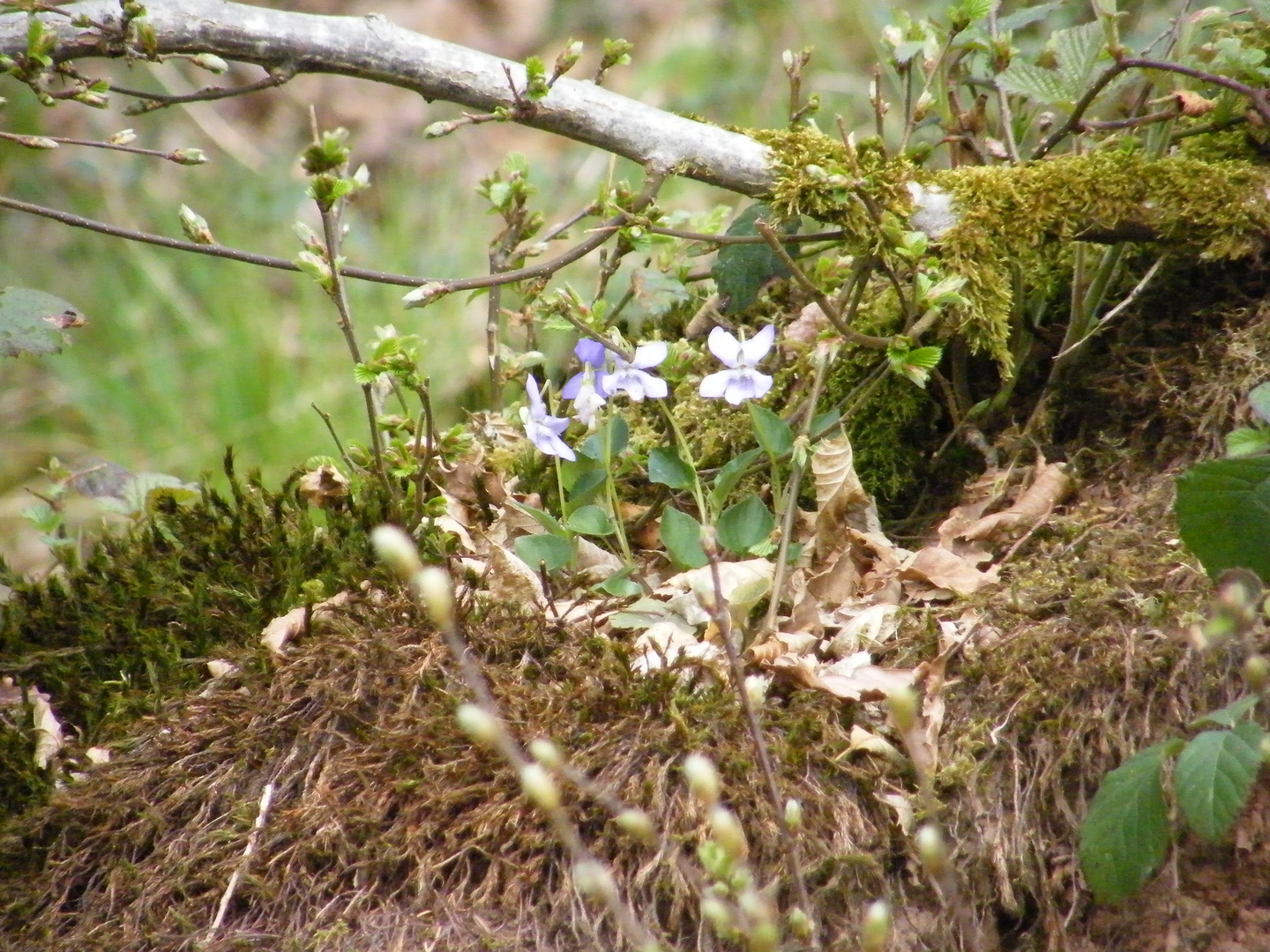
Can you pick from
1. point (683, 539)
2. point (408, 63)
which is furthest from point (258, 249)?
point (683, 539)

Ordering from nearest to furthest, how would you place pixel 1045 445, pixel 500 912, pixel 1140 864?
pixel 1140 864, pixel 500 912, pixel 1045 445

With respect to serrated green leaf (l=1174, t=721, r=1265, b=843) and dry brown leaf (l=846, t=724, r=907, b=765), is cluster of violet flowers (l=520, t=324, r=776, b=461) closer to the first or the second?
dry brown leaf (l=846, t=724, r=907, b=765)

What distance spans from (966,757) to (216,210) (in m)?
4.40

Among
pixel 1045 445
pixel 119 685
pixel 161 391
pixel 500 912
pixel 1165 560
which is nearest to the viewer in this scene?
pixel 500 912

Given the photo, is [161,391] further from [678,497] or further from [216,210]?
[678,497]

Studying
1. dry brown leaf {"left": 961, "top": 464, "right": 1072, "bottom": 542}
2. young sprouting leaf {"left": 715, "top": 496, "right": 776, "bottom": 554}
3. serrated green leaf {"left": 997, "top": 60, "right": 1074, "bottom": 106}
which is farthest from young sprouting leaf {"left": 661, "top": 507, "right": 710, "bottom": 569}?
serrated green leaf {"left": 997, "top": 60, "right": 1074, "bottom": 106}

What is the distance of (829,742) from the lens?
4.70ft

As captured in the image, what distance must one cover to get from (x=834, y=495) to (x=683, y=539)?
0.31 metres

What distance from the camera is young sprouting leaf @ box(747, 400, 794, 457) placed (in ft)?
5.56

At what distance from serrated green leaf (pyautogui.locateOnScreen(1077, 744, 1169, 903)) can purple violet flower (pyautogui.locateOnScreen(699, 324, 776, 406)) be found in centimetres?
76

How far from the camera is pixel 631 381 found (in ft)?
5.61

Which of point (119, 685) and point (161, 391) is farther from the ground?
point (119, 685)

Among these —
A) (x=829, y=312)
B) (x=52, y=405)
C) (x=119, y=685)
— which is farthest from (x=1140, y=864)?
(x=52, y=405)

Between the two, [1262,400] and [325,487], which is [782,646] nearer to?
[1262,400]
